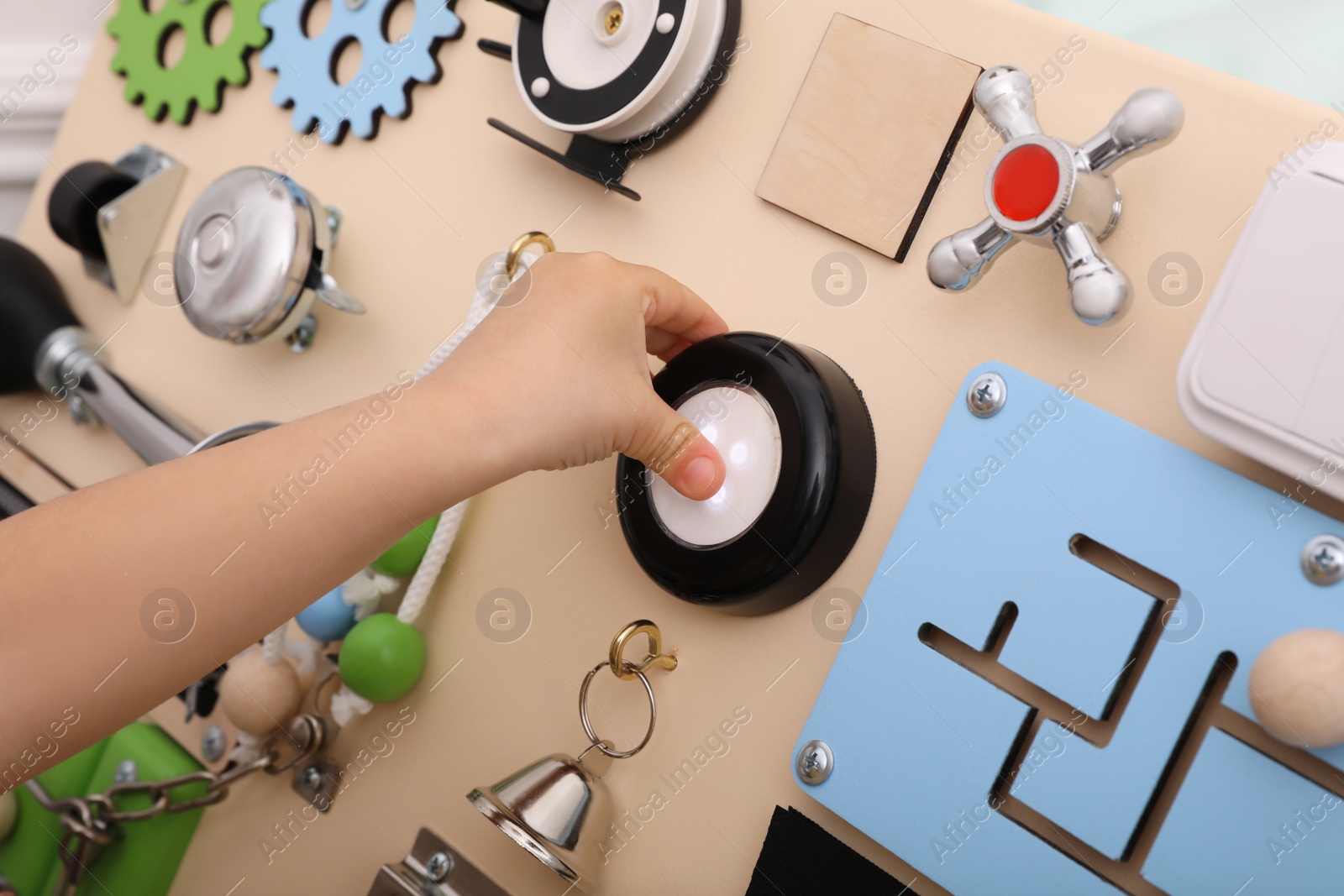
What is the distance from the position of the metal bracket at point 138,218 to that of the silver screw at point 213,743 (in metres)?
0.36

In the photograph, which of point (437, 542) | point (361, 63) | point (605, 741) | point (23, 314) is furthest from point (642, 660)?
point (23, 314)

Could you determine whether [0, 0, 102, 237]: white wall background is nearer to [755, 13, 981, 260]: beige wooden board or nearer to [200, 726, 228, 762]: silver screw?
[200, 726, 228, 762]: silver screw

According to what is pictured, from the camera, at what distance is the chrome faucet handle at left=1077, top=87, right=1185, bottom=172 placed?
Answer: 372mm

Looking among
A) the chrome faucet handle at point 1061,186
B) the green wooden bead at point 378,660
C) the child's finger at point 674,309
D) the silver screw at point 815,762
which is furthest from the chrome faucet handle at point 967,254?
the green wooden bead at point 378,660

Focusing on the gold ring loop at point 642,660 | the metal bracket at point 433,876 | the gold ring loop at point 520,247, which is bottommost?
the metal bracket at point 433,876

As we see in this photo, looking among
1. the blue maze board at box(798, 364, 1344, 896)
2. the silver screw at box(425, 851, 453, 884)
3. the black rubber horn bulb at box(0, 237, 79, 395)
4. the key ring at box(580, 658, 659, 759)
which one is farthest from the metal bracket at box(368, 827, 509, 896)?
the black rubber horn bulb at box(0, 237, 79, 395)

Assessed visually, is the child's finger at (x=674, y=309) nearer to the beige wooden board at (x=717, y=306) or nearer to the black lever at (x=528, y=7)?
the beige wooden board at (x=717, y=306)

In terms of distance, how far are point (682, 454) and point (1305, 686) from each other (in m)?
0.26

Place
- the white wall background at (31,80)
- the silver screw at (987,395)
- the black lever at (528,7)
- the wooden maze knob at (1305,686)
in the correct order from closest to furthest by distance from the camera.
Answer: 1. the wooden maze knob at (1305,686)
2. the silver screw at (987,395)
3. the black lever at (528,7)
4. the white wall background at (31,80)

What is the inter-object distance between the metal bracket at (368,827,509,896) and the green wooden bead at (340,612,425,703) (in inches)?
3.3

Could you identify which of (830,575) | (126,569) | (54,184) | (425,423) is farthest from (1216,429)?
(54,184)

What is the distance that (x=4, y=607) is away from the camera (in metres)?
0.36

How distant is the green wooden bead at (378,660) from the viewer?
1.77 feet

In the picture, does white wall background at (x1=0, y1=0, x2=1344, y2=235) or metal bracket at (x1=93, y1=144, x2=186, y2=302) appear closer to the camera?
Result: white wall background at (x1=0, y1=0, x2=1344, y2=235)
